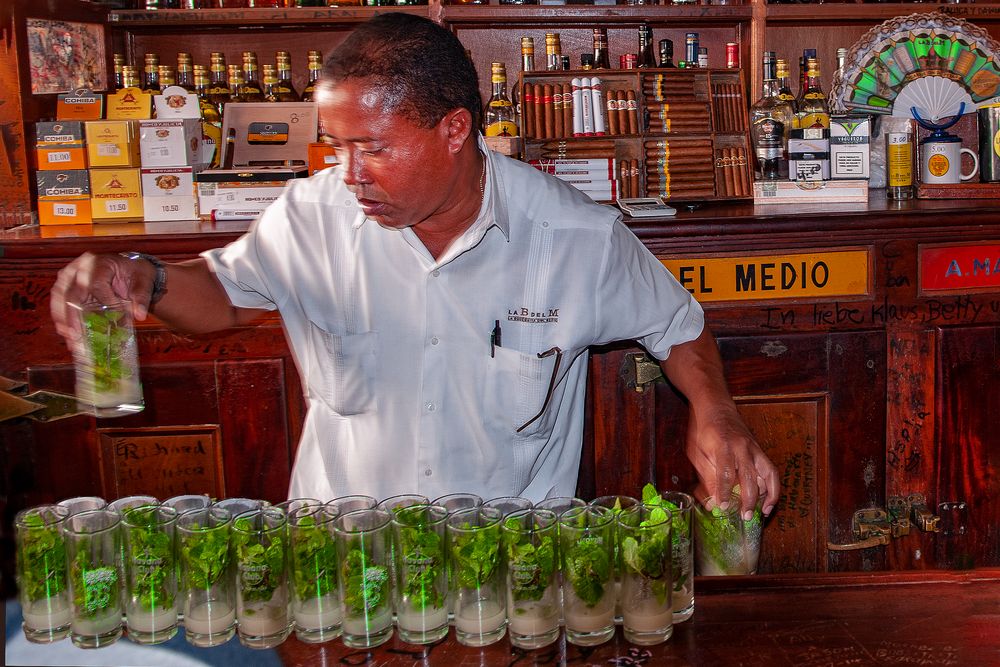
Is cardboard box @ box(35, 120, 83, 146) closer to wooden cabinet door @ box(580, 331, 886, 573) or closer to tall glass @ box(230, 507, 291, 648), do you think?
wooden cabinet door @ box(580, 331, 886, 573)

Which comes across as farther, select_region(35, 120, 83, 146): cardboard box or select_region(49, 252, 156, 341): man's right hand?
select_region(35, 120, 83, 146): cardboard box

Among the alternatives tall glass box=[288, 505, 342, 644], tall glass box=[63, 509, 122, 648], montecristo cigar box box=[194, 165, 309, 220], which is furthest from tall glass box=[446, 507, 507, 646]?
montecristo cigar box box=[194, 165, 309, 220]

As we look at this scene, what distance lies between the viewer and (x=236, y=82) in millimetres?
3074

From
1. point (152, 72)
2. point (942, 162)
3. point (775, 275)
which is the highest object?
point (152, 72)

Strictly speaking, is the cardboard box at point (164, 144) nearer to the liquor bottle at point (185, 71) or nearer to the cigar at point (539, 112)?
the liquor bottle at point (185, 71)

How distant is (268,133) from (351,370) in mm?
1380

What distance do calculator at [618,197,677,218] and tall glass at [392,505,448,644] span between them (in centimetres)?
147

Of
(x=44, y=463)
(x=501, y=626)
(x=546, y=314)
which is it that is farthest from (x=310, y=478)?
(x=44, y=463)

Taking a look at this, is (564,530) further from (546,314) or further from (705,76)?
(705,76)

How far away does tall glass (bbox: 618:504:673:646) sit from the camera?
1229mm

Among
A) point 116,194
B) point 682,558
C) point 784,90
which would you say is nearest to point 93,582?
point 682,558

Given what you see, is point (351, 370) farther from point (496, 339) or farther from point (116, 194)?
point (116, 194)

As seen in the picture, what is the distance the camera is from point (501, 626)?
1237mm

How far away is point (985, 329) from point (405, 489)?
160cm
